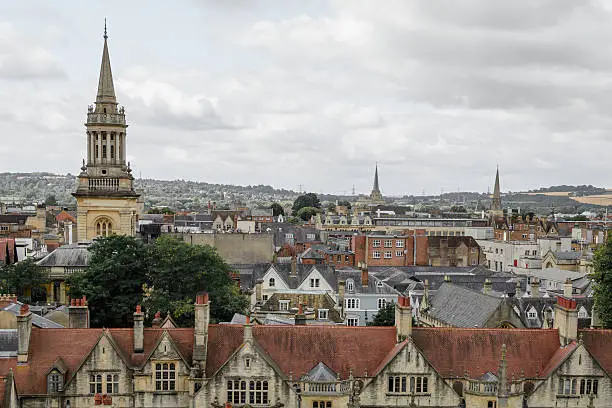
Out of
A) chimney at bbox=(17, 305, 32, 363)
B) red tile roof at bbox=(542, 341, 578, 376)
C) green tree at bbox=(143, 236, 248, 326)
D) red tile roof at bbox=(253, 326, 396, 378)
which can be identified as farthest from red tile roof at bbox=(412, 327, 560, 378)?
green tree at bbox=(143, 236, 248, 326)

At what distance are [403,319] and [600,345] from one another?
12.1 metres

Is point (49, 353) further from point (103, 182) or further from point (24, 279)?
point (103, 182)

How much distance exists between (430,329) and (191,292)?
31.6 m

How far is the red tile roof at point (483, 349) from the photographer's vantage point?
43438 mm

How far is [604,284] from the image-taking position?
67.5m

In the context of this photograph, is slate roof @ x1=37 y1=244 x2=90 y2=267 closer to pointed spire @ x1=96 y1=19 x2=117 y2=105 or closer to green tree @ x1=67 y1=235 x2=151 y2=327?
green tree @ x1=67 y1=235 x2=151 y2=327

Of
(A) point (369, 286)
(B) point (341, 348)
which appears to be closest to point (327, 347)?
(B) point (341, 348)

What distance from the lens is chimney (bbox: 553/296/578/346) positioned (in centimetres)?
4366

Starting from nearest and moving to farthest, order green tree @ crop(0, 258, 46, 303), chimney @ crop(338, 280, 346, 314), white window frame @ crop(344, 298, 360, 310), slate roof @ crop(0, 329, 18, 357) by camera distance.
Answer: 1. slate roof @ crop(0, 329, 18, 357)
2. green tree @ crop(0, 258, 46, 303)
3. chimney @ crop(338, 280, 346, 314)
4. white window frame @ crop(344, 298, 360, 310)

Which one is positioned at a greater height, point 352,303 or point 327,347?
point 327,347

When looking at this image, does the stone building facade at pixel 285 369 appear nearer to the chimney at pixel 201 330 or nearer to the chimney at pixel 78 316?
the chimney at pixel 201 330

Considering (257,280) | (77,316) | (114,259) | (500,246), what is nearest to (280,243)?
(500,246)

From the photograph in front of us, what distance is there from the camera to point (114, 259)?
236 ft

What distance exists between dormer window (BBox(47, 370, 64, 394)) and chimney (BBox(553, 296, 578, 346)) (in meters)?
28.7
